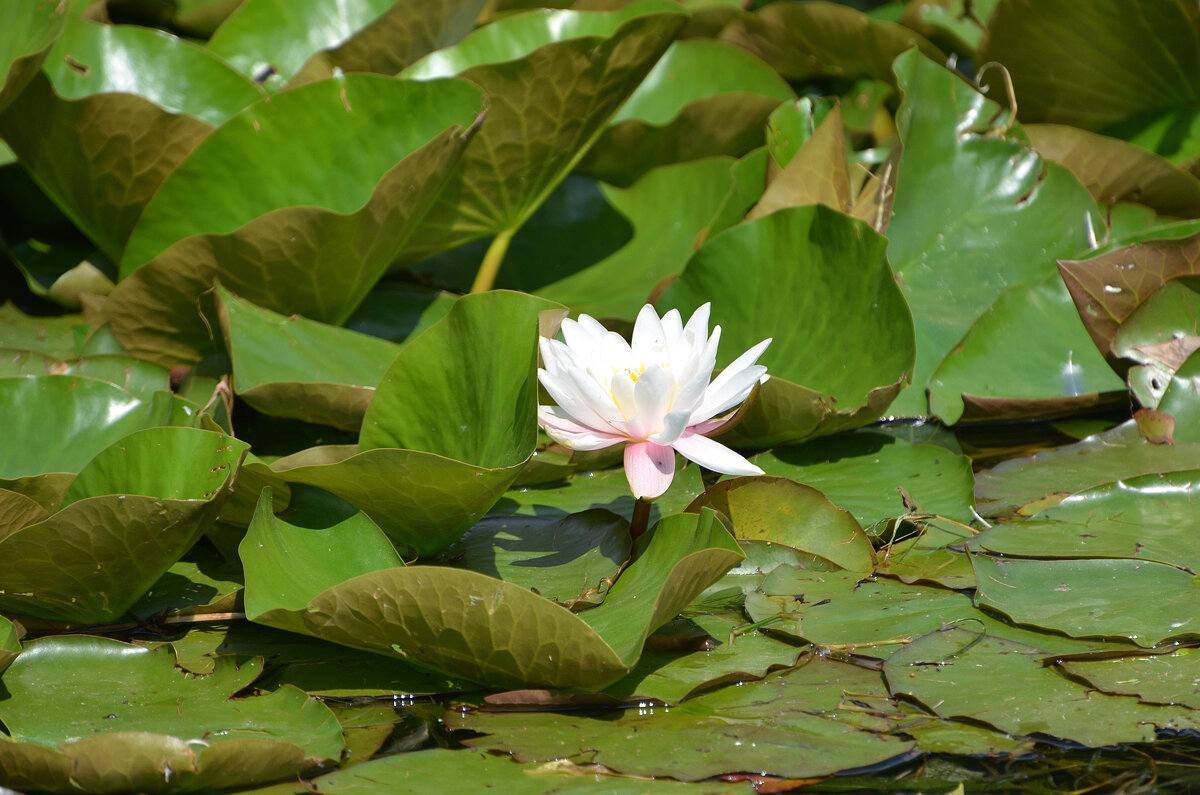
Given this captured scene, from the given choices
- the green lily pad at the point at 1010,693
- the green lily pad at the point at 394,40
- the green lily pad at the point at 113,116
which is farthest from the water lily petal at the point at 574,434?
the green lily pad at the point at 394,40

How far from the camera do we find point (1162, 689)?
1169 mm

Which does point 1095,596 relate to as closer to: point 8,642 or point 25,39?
point 8,642

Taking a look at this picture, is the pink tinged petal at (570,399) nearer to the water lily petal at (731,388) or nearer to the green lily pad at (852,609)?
the water lily petal at (731,388)

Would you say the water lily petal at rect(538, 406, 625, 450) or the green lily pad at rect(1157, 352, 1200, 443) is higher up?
the water lily petal at rect(538, 406, 625, 450)

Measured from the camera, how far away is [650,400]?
1.25 meters

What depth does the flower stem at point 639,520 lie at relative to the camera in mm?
1362

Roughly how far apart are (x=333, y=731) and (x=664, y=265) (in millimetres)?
1397

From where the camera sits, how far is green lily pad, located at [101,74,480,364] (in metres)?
1.78

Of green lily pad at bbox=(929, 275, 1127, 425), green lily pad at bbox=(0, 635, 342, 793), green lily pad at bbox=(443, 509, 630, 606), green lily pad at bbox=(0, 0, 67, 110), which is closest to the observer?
green lily pad at bbox=(0, 635, 342, 793)

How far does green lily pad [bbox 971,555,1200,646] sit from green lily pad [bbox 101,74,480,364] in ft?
3.57

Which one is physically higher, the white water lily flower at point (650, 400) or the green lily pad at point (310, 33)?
the green lily pad at point (310, 33)

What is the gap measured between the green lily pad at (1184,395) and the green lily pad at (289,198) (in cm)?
125

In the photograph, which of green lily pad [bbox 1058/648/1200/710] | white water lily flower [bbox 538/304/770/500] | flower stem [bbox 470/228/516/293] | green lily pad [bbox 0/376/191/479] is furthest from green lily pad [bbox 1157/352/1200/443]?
green lily pad [bbox 0/376/191/479]

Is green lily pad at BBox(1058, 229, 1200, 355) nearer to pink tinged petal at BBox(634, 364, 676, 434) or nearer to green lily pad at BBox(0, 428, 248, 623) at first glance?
pink tinged petal at BBox(634, 364, 676, 434)
